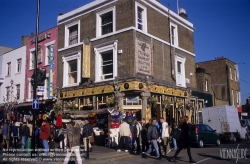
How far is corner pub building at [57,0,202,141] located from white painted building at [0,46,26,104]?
247 inches

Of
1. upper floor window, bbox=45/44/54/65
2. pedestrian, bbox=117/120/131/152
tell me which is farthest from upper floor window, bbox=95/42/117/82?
upper floor window, bbox=45/44/54/65

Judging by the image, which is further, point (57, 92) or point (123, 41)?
point (57, 92)

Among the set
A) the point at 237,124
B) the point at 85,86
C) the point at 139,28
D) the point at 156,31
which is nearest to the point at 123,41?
the point at 139,28

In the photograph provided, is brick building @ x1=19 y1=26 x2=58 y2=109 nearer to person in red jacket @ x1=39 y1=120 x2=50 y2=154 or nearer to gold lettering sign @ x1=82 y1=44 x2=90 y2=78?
gold lettering sign @ x1=82 y1=44 x2=90 y2=78

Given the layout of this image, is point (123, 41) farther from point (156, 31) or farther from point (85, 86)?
point (85, 86)

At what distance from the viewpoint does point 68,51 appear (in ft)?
70.4

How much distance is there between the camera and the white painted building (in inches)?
1019

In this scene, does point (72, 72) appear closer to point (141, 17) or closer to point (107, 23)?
point (107, 23)

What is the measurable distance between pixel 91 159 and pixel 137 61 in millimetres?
8360

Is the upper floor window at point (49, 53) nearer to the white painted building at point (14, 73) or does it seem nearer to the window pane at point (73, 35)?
the window pane at point (73, 35)

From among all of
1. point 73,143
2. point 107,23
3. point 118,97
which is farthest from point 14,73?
point 73,143

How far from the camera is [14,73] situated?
27.1 metres

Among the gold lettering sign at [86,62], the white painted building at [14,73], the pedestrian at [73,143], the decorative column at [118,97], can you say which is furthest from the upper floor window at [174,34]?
the white painted building at [14,73]

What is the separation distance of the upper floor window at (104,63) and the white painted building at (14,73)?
35.8ft
